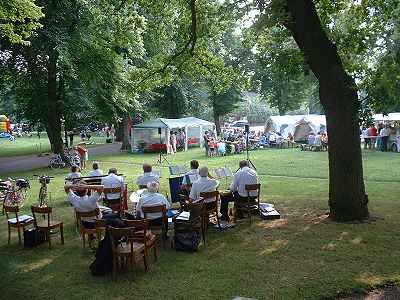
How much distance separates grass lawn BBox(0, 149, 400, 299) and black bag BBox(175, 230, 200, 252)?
0.47ft

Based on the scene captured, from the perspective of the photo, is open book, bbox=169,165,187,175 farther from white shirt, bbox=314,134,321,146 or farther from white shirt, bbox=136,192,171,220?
white shirt, bbox=314,134,321,146

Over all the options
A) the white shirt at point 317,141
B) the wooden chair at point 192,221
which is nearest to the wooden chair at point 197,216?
the wooden chair at point 192,221

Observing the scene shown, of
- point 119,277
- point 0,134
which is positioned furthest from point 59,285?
point 0,134

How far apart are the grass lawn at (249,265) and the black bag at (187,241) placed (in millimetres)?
142

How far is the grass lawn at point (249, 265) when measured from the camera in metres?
Result: 6.62

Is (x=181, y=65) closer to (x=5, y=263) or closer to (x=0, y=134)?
(x=5, y=263)

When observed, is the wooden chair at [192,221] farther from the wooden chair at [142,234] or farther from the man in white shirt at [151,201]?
the wooden chair at [142,234]

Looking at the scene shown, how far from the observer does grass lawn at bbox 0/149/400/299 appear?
6625mm

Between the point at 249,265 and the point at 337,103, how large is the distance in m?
4.27

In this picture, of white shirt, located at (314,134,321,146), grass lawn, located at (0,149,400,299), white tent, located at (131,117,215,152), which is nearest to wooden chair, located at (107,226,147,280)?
grass lawn, located at (0,149,400,299)

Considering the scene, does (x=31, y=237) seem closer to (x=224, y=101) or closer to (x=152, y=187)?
(x=152, y=187)

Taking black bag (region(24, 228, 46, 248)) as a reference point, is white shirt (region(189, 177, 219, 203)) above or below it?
above

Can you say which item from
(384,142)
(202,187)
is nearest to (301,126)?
(384,142)

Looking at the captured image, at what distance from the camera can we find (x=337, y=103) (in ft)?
32.3
